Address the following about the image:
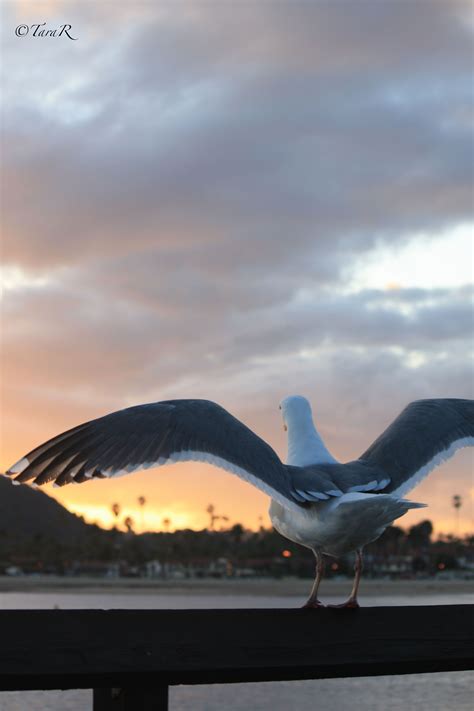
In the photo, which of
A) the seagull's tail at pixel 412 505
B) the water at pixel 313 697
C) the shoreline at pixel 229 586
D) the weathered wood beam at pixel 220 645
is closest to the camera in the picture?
the weathered wood beam at pixel 220 645

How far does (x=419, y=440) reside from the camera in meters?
4.67

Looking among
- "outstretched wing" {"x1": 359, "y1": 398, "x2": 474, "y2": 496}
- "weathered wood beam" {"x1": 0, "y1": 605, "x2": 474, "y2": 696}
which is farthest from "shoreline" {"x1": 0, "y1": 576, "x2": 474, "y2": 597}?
"weathered wood beam" {"x1": 0, "y1": 605, "x2": 474, "y2": 696}

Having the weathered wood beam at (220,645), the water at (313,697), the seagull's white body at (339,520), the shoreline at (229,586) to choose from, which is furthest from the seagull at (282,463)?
the shoreline at (229,586)

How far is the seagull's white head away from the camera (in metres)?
4.56

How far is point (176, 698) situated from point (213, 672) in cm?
3731

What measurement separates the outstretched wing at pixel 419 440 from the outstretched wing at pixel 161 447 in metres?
0.59

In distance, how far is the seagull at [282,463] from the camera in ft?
12.4

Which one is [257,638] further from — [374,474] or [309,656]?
[374,474]

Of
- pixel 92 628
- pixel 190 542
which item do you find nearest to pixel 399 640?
pixel 92 628

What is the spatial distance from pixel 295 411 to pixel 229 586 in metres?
144

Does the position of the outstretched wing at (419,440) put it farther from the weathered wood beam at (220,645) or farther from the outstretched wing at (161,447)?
the weathered wood beam at (220,645)

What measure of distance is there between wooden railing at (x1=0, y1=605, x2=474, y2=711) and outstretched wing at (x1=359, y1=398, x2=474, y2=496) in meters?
Result: 1.41

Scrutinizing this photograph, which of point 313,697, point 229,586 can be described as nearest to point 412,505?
point 313,697

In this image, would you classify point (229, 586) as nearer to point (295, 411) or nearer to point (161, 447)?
point (295, 411)
